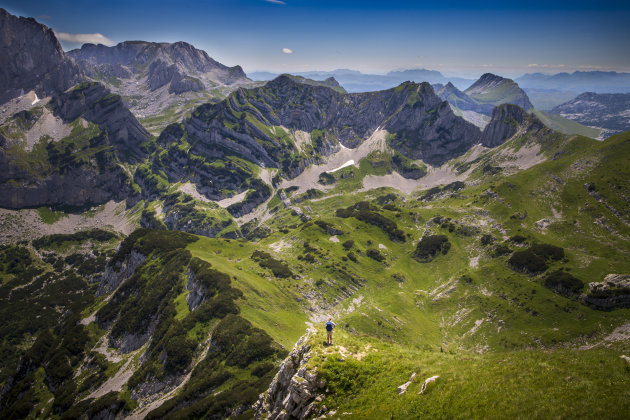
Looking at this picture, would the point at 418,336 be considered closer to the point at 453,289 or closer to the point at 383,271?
the point at 453,289

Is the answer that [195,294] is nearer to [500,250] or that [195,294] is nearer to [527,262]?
[527,262]

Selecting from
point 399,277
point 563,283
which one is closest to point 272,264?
point 399,277

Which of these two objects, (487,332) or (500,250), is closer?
(487,332)

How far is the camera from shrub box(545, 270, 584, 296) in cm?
13662

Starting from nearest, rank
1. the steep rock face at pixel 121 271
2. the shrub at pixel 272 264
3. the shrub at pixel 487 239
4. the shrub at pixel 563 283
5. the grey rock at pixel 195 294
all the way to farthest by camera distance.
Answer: the grey rock at pixel 195 294 → the shrub at pixel 563 283 → the shrub at pixel 272 264 → the steep rock face at pixel 121 271 → the shrub at pixel 487 239

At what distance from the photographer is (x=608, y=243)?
16025cm

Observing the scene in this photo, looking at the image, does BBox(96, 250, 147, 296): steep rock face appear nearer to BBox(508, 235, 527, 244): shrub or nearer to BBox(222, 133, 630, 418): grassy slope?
BBox(222, 133, 630, 418): grassy slope

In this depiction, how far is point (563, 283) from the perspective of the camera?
140750 millimetres

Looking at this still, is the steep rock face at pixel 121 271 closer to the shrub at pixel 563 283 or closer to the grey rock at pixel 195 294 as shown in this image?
the grey rock at pixel 195 294

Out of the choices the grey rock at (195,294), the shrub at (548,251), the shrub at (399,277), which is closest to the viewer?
the grey rock at (195,294)

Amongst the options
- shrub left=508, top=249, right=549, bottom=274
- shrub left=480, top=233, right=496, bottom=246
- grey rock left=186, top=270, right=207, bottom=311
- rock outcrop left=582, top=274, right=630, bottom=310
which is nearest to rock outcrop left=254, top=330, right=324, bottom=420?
grey rock left=186, top=270, right=207, bottom=311

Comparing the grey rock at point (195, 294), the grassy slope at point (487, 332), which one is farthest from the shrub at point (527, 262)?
the grey rock at point (195, 294)

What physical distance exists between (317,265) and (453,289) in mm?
77988

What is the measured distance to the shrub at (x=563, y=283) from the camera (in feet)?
448
